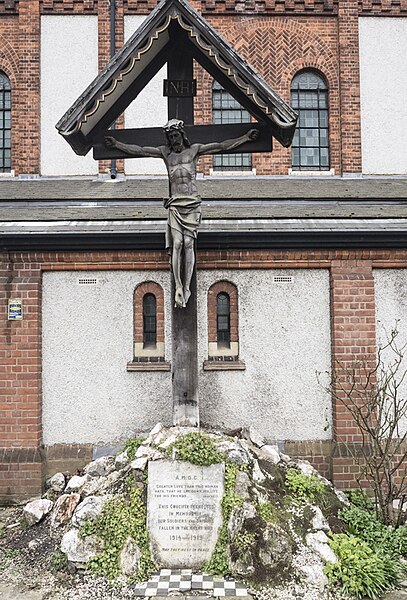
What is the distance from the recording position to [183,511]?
5770 mm

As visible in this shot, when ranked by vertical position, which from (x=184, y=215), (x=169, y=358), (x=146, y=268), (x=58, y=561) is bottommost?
(x=58, y=561)

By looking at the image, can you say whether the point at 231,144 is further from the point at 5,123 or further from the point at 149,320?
the point at 5,123

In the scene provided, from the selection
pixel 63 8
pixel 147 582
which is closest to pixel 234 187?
pixel 63 8

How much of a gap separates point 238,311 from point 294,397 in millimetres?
1569

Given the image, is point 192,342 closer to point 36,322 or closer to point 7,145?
point 36,322

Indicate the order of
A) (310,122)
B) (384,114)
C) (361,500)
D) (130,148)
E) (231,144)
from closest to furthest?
1. (231,144)
2. (130,148)
3. (361,500)
4. (384,114)
5. (310,122)

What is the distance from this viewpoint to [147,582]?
541cm

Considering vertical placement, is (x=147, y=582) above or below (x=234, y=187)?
below

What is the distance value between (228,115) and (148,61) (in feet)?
18.7

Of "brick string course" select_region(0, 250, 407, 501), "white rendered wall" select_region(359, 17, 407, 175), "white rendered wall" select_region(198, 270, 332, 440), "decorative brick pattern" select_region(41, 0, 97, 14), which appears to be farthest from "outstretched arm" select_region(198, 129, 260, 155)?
"decorative brick pattern" select_region(41, 0, 97, 14)

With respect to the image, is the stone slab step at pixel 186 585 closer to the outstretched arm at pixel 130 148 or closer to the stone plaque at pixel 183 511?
the stone plaque at pixel 183 511

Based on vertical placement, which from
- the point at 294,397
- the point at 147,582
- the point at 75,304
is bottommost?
the point at 147,582

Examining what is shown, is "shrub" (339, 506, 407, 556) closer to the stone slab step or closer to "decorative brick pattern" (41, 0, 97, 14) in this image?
the stone slab step

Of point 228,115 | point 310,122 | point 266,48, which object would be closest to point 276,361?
point 228,115
